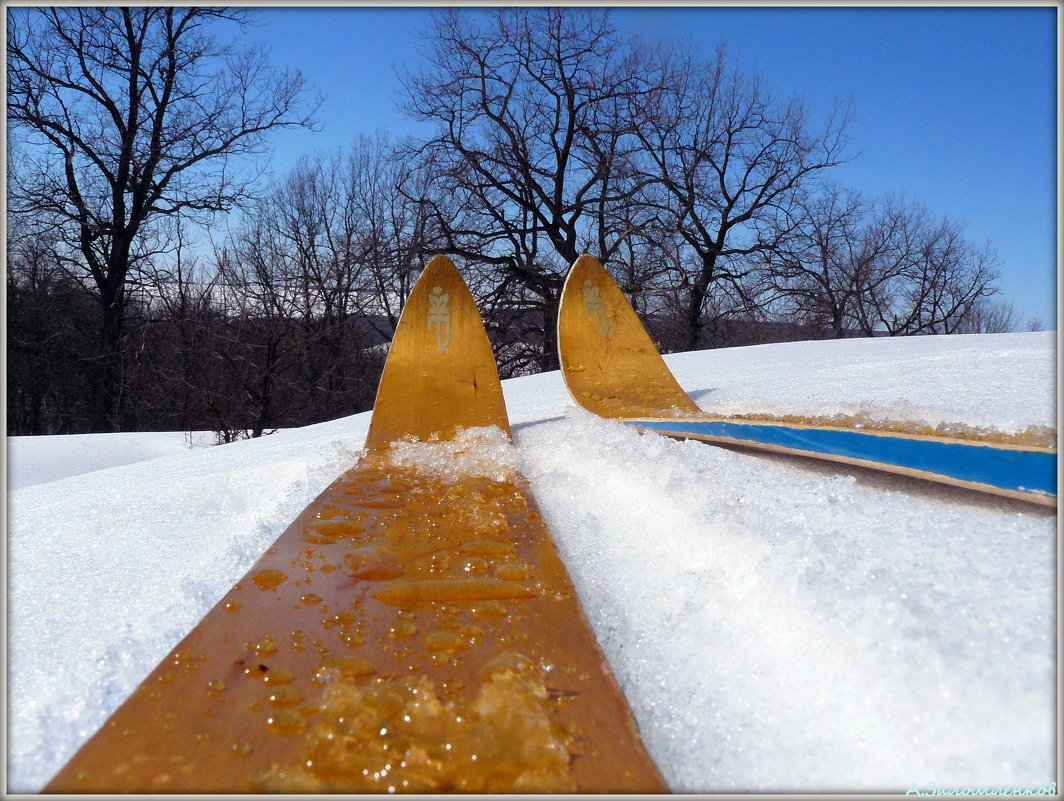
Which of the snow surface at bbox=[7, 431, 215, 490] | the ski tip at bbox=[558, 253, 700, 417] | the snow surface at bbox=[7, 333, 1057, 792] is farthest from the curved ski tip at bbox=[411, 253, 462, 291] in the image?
the snow surface at bbox=[7, 431, 215, 490]

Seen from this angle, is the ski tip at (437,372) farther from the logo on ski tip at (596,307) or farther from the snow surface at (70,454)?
the snow surface at (70,454)

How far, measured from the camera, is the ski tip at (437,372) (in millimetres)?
1440

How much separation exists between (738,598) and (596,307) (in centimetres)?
139

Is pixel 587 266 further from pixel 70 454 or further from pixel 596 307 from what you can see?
pixel 70 454

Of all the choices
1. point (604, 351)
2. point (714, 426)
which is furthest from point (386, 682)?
point (604, 351)

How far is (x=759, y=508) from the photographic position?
683 mm

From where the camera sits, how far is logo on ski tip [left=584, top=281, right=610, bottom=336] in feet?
6.09

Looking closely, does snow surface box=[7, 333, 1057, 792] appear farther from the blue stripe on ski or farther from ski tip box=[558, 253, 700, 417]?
ski tip box=[558, 253, 700, 417]

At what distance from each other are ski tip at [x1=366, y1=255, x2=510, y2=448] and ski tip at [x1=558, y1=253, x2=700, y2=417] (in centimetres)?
A: 26

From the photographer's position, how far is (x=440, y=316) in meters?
1.71

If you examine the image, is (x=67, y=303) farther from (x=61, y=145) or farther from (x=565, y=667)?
(x=565, y=667)

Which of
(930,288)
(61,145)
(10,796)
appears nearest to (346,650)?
(10,796)

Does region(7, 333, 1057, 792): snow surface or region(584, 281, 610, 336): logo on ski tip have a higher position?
region(584, 281, 610, 336): logo on ski tip

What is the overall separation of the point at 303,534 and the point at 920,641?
688 mm
